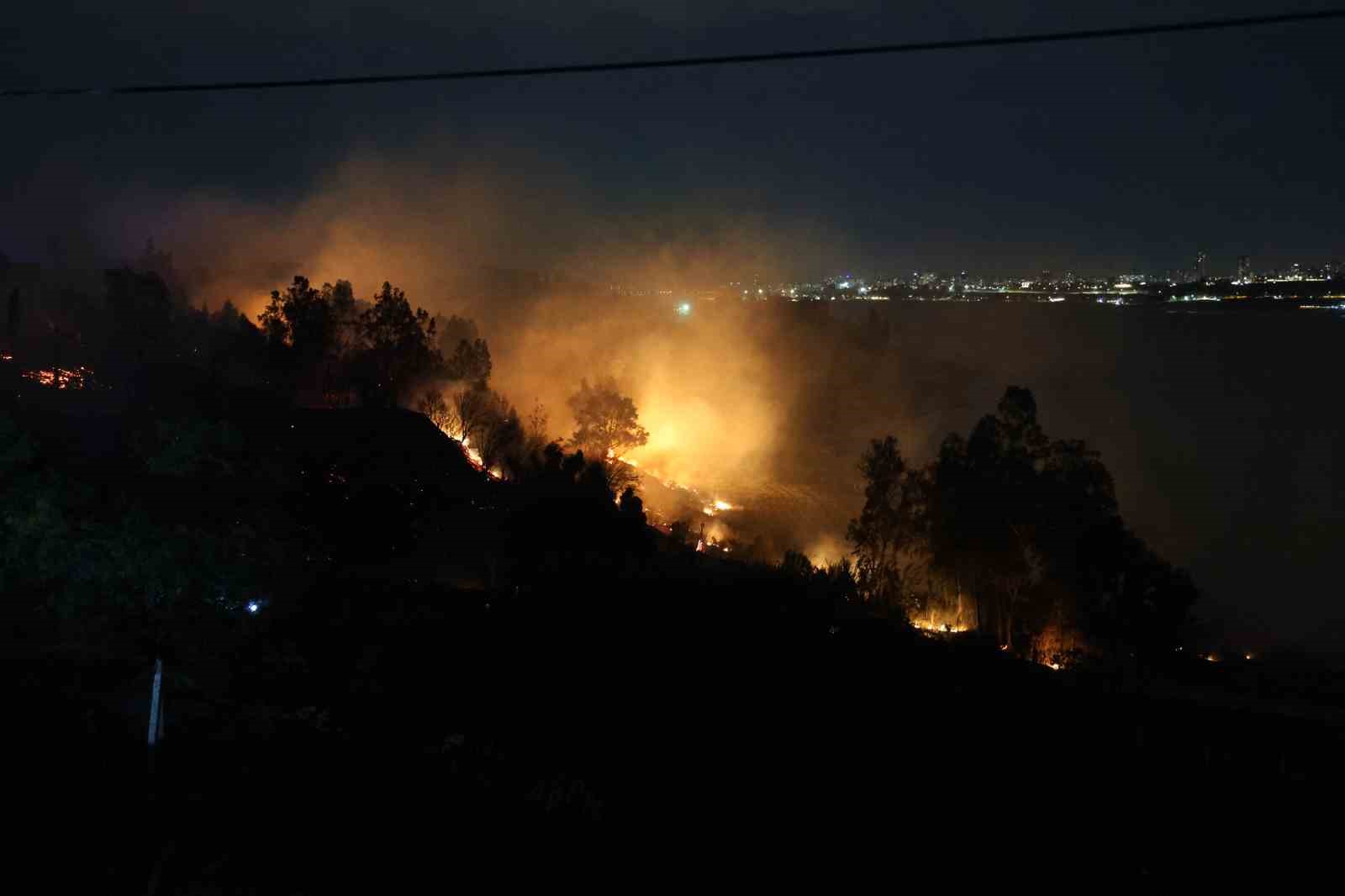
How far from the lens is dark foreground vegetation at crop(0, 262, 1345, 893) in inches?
243

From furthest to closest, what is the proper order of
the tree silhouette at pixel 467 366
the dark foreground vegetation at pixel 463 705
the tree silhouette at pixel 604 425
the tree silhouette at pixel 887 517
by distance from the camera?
the tree silhouette at pixel 604 425
the tree silhouette at pixel 467 366
the tree silhouette at pixel 887 517
the dark foreground vegetation at pixel 463 705

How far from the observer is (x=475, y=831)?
20.3 feet

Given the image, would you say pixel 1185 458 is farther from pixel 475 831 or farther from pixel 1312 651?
pixel 475 831

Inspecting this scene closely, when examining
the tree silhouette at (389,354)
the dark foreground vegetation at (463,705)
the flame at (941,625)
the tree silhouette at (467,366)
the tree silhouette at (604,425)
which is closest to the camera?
the dark foreground vegetation at (463,705)

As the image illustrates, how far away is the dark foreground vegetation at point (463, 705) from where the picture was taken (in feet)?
20.3

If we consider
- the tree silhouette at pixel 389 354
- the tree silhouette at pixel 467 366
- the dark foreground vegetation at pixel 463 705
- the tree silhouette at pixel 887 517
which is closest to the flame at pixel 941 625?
the tree silhouette at pixel 887 517

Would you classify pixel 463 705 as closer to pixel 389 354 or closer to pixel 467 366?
pixel 389 354

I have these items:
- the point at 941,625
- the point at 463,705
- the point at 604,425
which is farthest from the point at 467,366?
the point at 463,705

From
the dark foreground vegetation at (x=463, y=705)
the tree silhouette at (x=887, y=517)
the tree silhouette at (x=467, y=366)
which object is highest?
the tree silhouette at (x=467, y=366)

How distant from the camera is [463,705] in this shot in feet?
31.2

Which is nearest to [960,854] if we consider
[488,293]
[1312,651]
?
[1312,651]

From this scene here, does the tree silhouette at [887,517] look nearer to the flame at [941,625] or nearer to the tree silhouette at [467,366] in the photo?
the flame at [941,625]

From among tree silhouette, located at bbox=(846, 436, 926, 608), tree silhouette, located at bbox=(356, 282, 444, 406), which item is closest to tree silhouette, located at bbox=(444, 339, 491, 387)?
tree silhouette, located at bbox=(356, 282, 444, 406)

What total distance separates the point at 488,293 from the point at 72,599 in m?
94.3
